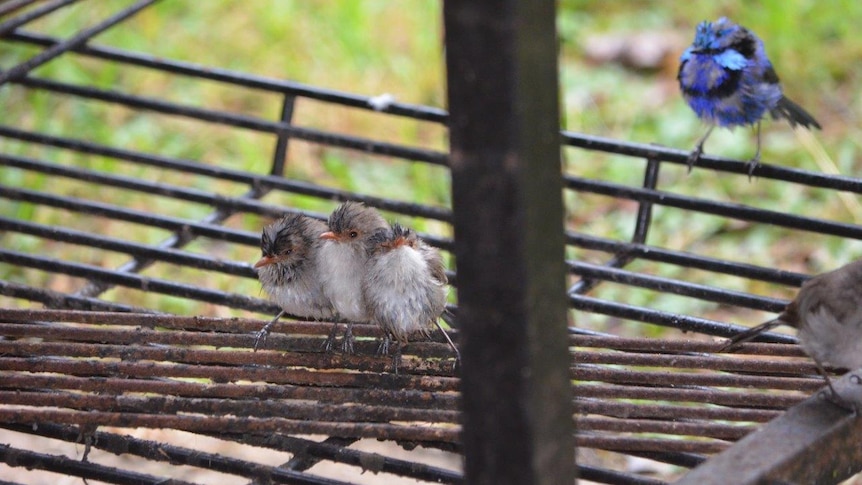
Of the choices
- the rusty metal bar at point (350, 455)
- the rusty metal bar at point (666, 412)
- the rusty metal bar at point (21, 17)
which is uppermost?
the rusty metal bar at point (21, 17)

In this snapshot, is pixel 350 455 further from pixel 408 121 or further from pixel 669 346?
pixel 408 121

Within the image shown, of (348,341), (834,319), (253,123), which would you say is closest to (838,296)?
(834,319)

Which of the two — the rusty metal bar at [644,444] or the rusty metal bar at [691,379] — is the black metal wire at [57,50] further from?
the rusty metal bar at [644,444]

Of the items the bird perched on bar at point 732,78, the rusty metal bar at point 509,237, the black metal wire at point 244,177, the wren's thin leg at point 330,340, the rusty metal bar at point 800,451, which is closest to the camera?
the rusty metal bar at point 509,237

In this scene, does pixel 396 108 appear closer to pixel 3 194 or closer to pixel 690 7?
pixel 3 194

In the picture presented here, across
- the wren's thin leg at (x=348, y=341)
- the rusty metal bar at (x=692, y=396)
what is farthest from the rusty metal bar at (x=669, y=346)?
the wren's thin leg at (x=348, y=341)

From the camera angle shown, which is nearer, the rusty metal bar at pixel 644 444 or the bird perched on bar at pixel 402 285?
the rusty metal bar at pixel 644 444

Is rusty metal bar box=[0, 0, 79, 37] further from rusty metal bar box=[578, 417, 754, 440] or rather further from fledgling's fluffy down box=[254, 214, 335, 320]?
rusty metal bar box=[578, 417, 754, 440]

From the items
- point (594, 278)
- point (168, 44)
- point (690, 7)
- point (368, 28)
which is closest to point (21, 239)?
point (168, 44)
